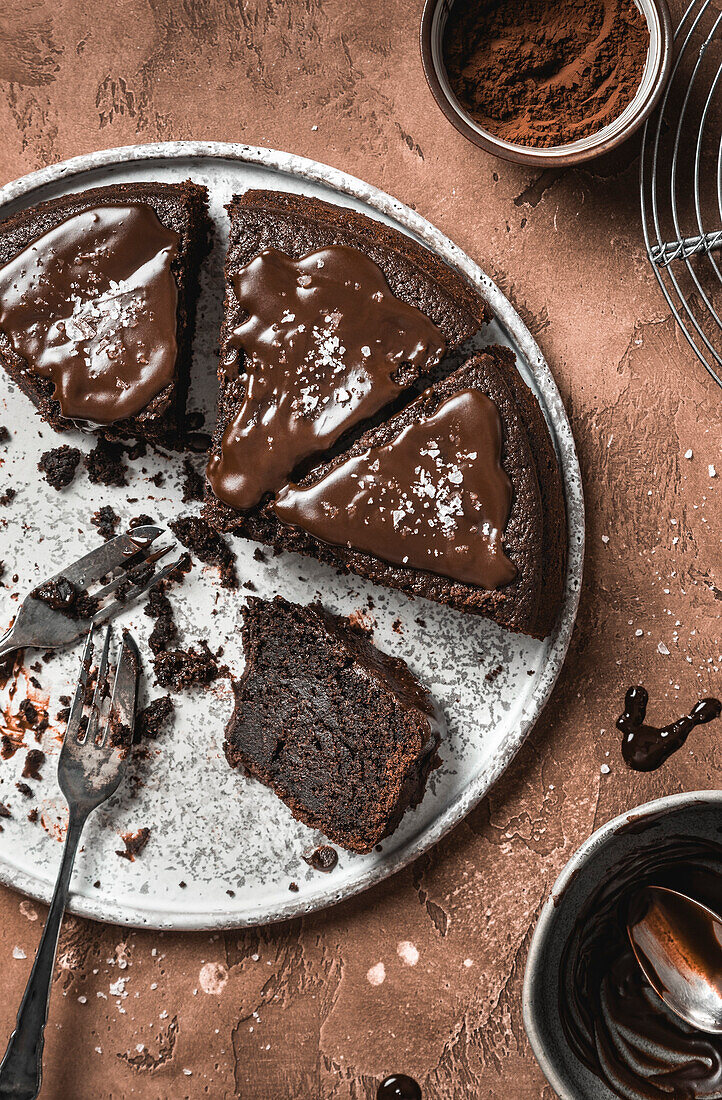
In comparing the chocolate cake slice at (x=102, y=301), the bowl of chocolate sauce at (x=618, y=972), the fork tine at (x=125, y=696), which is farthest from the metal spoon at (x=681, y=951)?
the chocolate cake slice at (x=102, y=301)

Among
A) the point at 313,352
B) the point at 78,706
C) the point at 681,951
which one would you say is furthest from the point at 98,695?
the point at 681,951

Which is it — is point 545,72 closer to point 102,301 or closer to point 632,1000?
point 102,301

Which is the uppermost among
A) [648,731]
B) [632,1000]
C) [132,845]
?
[648,731]

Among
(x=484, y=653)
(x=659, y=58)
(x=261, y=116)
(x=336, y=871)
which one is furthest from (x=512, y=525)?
(x=261, y=116)

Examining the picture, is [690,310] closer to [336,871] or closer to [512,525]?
[512,525]

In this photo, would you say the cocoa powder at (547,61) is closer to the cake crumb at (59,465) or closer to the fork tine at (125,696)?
the cake crumb at (59,465)
